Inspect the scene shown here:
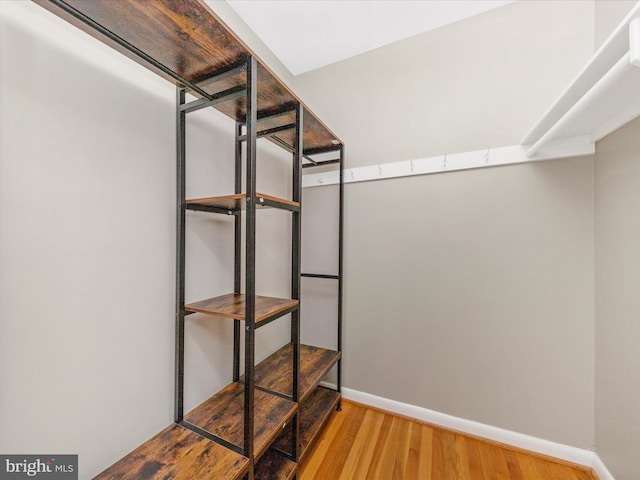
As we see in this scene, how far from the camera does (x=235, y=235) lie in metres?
1.57

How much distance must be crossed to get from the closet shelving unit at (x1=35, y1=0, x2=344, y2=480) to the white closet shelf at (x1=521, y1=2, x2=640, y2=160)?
1.20 meters

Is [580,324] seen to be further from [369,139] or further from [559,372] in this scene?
[369,139]

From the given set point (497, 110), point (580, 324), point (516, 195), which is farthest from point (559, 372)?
point (497, 110)

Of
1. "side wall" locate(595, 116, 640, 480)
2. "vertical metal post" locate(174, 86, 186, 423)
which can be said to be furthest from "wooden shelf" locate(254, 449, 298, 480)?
"side wall" locate(595, 116, 640, 480)

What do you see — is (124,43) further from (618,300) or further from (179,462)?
(618,300)

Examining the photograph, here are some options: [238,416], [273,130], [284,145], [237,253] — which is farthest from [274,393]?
→ [284,145]

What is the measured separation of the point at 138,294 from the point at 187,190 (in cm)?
56

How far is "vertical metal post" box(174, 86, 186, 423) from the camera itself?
3.90 feet

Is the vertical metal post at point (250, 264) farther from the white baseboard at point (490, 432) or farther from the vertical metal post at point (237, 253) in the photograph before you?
the white baseboard at point (490, 432)

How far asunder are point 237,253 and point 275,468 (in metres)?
1.19

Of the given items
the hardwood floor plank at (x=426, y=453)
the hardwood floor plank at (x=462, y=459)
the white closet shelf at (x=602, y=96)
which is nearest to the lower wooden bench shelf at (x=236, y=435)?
the hardwood floor plank at (x=426, y=453)

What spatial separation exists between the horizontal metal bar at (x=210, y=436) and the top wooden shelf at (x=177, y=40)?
160cm

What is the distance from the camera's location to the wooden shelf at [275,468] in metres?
1.24

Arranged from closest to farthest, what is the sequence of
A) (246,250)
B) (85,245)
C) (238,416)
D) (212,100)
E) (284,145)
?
1. (85,245)
2. (246,250)
3. (212,100)
4. (238,416)
5. (284,145)
